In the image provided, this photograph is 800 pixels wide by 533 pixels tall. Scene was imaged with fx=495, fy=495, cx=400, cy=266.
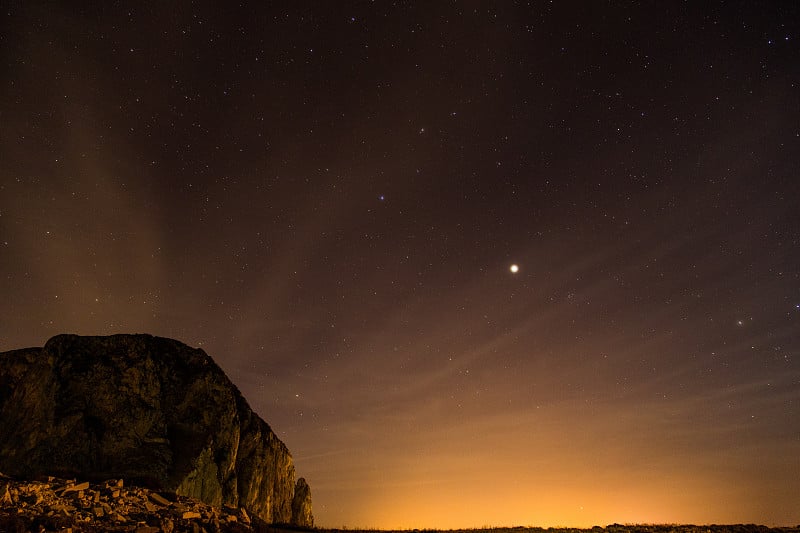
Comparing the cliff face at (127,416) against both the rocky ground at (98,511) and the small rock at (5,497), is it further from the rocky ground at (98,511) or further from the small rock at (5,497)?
the small rock at (5,497)

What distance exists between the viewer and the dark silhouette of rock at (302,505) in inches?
2509

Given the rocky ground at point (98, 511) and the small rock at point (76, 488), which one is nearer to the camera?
the rocky ground at point (98, 511)

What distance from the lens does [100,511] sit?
15992 mm

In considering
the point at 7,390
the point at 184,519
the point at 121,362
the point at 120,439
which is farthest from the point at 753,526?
Answer: the point at 7,390

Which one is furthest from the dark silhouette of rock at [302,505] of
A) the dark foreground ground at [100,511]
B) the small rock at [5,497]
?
the small rock at [5,497]

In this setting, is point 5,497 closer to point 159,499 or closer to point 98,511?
point 98,511

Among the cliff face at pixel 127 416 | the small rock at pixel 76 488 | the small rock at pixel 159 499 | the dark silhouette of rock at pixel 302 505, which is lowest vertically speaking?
the dark silhouette of rock at pixel 302 505

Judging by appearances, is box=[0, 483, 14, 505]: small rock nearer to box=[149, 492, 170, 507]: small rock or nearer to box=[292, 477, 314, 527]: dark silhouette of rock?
box=[149, 492, 170, 507]: small rock

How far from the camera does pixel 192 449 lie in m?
35.5

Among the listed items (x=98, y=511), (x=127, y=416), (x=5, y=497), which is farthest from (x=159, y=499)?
(x=127, y=416)

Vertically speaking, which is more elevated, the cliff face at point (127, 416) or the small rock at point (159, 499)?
the cliff face at point (127, 416)

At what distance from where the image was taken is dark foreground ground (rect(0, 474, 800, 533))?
14500mm

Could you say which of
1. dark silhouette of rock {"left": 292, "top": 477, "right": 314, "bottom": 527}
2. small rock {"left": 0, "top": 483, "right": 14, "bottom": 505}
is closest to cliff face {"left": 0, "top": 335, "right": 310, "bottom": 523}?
small rock {"left": 0, "top": 483, "right": 14, "bottom": 505}

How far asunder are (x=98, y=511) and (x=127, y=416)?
67.5 feet
